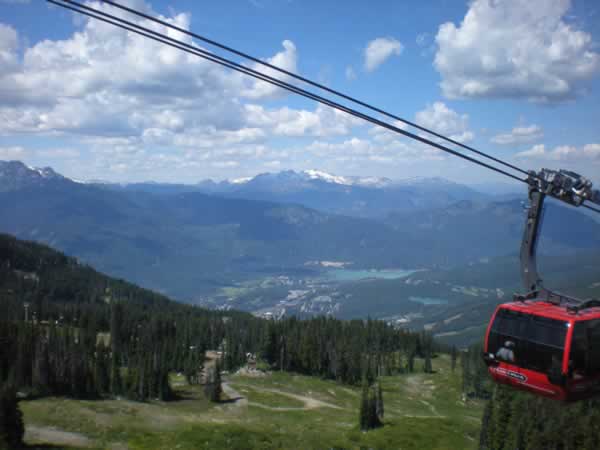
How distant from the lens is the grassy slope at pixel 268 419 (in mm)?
70062

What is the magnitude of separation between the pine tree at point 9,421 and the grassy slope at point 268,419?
4703mm

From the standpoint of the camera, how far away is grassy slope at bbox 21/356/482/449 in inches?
2758

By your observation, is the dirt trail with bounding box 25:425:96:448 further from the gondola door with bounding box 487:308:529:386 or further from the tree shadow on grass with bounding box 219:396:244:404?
the gondola door with bounding box 487:308:529:386

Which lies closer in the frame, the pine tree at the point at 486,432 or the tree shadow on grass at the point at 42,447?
the tree shadow on grass at the point at 42,447

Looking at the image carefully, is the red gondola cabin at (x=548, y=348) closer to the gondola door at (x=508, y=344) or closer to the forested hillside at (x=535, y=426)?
the gondola door at (x=508, y=344)

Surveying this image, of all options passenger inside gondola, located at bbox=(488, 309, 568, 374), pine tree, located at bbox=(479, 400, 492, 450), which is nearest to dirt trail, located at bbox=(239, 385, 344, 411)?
pine tree, located at bbox=(479, 400, 492, 450)

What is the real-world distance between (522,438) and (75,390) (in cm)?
9076

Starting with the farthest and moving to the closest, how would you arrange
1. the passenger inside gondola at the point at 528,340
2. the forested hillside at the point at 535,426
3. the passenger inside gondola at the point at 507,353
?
1. the forested hillside at the point at 535,426
2. the passenger inside gondola at the point at 507,353
3. the passenger inside gondola at the point at 528,340

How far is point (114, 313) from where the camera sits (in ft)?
579

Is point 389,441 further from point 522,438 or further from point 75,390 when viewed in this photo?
point 75,390

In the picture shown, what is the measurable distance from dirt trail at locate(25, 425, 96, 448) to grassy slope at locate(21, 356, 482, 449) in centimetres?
24

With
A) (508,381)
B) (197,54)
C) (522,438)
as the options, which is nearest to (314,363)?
(522,438)

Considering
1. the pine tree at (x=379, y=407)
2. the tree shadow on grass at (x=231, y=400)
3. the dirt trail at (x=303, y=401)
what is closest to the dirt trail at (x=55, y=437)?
the tree shadow on grass at (x=231, y=400)

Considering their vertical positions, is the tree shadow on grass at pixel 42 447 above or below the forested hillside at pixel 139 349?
above
